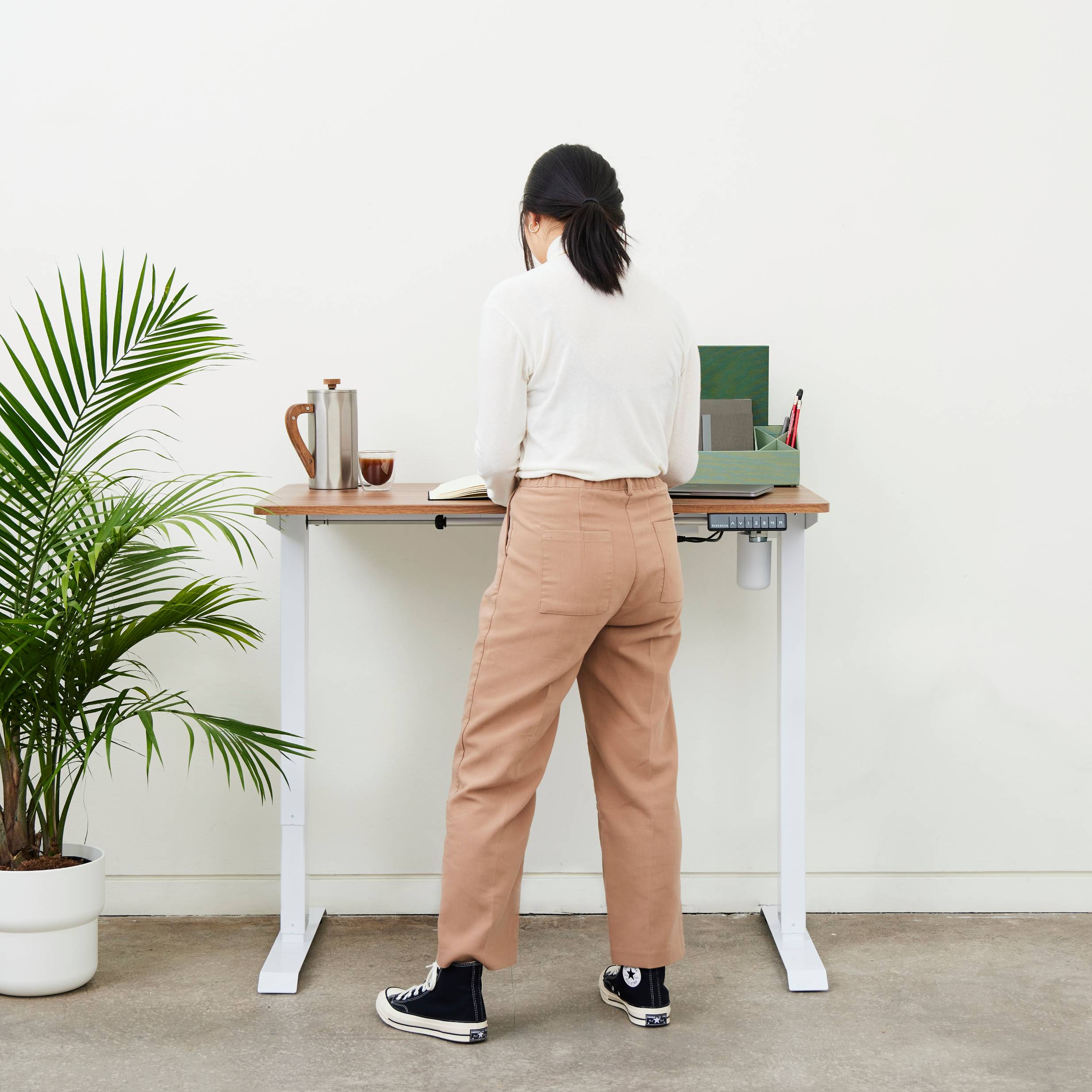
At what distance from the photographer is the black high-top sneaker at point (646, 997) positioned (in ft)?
7.35

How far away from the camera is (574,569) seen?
1.99 metres

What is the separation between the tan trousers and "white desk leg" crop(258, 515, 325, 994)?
482 millimetres

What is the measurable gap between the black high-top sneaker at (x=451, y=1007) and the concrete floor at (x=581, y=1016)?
0.02 metres

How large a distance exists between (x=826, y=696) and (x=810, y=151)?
129cm

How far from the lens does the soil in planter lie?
7.70 feet

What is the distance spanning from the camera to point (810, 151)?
273cm

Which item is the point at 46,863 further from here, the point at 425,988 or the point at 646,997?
the point at 646,997

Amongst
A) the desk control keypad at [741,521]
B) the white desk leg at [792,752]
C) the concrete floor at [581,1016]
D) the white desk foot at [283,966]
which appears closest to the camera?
the concrete floor at [581,1016]

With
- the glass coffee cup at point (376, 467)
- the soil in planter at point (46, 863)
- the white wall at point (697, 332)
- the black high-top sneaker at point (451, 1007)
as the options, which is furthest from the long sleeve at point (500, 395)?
the soil in planter at point (46, 863)

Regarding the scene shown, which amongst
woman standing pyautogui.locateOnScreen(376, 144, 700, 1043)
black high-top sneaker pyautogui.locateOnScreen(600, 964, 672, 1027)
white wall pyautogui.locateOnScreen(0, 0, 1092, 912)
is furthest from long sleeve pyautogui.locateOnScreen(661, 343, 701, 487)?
black high-top sneaker pyautogui.locateOnScreen(600, 964, 672, 1027)

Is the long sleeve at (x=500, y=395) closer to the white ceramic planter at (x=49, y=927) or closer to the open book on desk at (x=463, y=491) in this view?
the open book on desk at (x=463, y=491)

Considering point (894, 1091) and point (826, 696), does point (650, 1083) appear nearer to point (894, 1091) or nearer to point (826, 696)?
point (894, 1091)

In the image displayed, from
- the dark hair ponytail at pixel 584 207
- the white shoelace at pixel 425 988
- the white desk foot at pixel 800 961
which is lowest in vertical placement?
the white desk foot at pixel 800 961

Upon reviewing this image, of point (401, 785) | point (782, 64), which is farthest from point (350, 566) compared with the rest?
point (782, 64)
